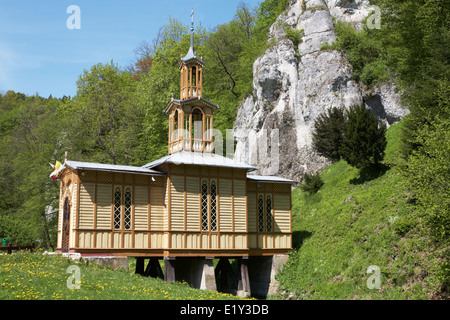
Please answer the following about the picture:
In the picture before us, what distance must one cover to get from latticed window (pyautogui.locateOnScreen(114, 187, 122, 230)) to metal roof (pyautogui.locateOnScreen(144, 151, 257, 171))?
2369 millimetres

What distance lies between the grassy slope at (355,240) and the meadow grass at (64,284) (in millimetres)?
6370

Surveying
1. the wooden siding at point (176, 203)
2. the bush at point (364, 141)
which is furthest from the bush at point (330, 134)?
the wooden siding at point (176, 203)

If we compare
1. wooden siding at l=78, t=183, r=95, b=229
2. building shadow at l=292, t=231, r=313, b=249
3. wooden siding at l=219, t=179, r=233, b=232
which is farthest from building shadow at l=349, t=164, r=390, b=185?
wooden siding at l=78, t=183, r=95, b=229

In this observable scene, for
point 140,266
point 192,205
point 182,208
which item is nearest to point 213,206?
point 192,205

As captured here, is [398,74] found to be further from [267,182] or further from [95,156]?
[95,156]

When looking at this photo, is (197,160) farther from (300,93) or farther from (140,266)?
(300,93)

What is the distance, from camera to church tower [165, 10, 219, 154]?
2511 cm

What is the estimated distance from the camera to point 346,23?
134ft

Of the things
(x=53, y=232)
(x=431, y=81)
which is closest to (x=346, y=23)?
(x=431, y=81)

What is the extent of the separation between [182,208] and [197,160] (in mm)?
2592

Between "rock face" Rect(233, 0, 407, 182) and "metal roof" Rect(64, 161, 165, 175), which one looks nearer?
"metal roof" Rect(64, 161, 165, 175)

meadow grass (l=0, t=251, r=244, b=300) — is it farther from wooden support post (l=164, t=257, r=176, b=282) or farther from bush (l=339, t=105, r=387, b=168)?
bush (l=339, t=105, r=387, b=168)

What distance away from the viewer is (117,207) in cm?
2198

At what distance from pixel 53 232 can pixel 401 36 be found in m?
29.4
